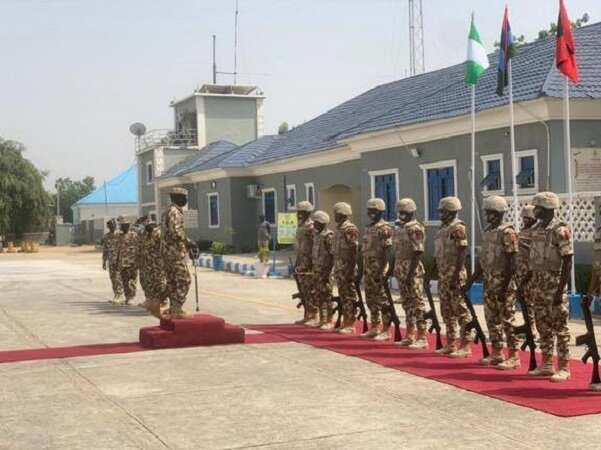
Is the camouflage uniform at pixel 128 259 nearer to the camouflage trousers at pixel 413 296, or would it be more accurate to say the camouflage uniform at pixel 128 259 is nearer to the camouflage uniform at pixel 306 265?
the camouflage uniform at pixel 306 265

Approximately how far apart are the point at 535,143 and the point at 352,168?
8.88 meters

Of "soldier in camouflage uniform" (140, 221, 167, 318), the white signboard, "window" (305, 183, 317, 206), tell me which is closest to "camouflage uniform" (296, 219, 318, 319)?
"soldier in camouflage uniform" (140, 221, 167, 318)

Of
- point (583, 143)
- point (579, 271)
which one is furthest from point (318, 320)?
point (583, 143)

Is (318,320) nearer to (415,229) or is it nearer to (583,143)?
(415,229)

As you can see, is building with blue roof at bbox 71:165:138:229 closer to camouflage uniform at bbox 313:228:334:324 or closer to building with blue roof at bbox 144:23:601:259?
building with blue roof at bbox 144:23:601:259

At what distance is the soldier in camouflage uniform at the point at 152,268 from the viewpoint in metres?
13.0

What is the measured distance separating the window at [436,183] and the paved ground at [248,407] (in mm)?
10110

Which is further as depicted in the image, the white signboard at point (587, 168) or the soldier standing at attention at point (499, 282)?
the white signboard at point (587, 168)

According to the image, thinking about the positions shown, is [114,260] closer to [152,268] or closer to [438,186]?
[152,268]

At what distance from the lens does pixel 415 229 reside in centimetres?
962

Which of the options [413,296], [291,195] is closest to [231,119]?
[291,195]

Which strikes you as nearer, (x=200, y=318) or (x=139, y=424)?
(x=139, y=424)

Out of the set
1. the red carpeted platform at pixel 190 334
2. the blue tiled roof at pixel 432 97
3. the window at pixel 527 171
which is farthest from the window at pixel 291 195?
the red carpeted platform at pixel 190 334

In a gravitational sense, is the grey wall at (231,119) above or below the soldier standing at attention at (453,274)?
above
